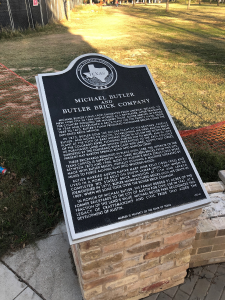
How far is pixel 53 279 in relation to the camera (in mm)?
2678

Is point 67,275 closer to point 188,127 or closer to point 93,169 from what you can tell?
point 93,169

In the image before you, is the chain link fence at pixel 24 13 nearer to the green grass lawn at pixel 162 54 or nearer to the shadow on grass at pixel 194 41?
the green grass lawn at pixel 162 54

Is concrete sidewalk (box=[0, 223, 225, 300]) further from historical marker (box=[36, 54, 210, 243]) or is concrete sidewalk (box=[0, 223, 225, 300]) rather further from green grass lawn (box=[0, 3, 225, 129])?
green grass lawn (box=[0, 3, 225, 129])

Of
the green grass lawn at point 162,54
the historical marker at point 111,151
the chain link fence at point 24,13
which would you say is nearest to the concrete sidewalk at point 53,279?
the historical marker at point 111,151

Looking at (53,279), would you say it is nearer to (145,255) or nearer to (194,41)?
(145,255)

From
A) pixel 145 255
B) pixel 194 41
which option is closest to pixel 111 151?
pixel 145 255

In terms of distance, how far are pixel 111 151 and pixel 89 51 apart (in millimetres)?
11064

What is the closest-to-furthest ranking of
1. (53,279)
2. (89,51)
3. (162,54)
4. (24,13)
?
(53,279)
(162,54)
(89,51)
(24,13)

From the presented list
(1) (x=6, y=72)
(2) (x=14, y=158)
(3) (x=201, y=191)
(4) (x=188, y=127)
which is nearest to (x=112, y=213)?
(3) (x=201, y=191)

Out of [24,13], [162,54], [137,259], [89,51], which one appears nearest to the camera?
[137,259]

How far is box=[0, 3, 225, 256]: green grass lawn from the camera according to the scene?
342 cm

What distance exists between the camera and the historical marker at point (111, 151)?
1.96m

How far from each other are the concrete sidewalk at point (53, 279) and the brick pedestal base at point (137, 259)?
0.20 meters

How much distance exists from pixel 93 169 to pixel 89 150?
173 millimetres
